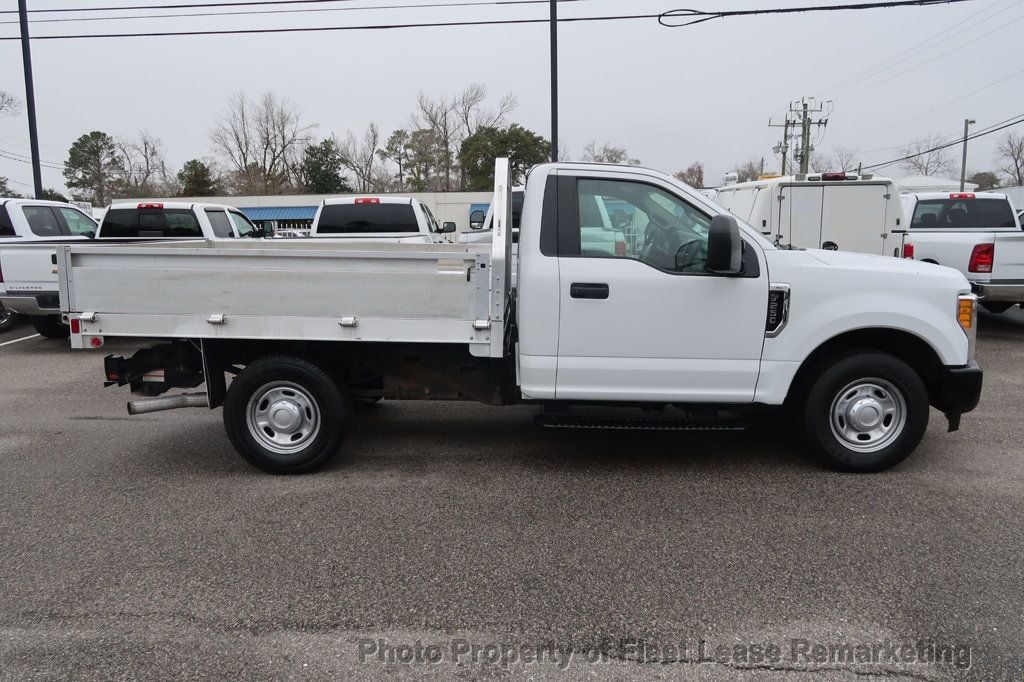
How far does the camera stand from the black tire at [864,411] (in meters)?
5.16

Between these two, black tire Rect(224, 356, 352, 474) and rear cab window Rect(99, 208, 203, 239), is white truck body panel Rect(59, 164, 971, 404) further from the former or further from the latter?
rear cab window Rect(99, 208, 203, 239)

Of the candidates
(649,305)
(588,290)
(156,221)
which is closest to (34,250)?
(156,221)

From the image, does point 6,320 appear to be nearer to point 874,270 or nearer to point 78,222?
point 78,222

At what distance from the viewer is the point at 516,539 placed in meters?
4.32

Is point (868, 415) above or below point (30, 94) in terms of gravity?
below

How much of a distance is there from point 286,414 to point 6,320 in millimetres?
10013

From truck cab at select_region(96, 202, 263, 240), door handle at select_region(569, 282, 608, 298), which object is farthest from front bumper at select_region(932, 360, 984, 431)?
truck cab at select_region(96, 202, 263, 240)

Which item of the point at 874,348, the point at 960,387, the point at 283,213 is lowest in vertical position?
the point at 960,387

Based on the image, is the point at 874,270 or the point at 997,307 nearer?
the point at 874,270

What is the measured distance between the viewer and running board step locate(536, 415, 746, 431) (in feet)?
16.9

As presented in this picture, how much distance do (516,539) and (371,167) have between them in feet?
204

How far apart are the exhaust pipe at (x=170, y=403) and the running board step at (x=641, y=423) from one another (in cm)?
252

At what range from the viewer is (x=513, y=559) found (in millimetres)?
4070

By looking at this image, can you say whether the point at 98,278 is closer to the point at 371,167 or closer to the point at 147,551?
the point at 147,551
